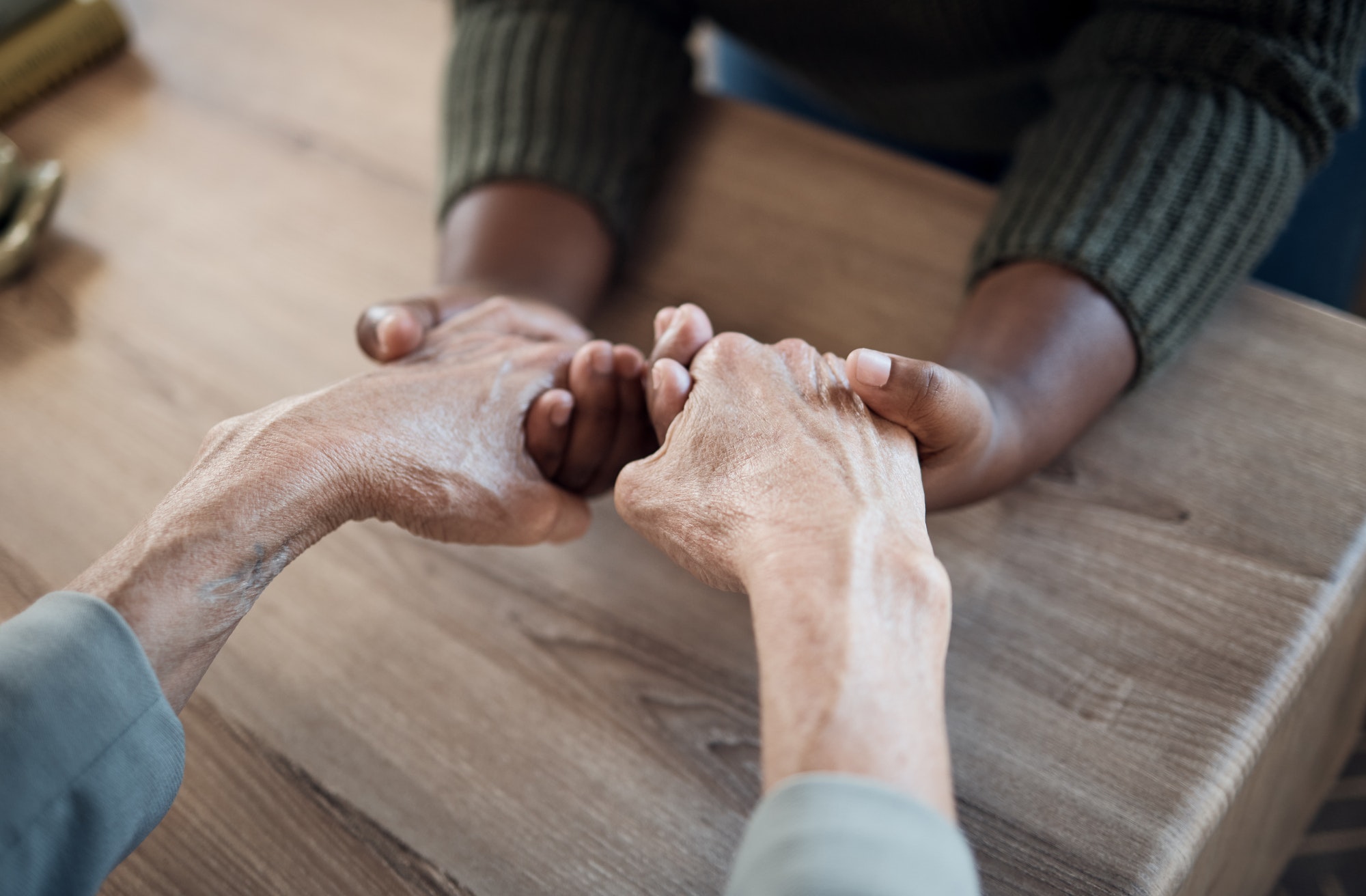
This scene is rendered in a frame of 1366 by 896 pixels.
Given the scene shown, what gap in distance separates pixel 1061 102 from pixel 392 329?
1.51 feet

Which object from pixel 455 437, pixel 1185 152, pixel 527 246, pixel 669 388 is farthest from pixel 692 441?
A: pixel 1185 152

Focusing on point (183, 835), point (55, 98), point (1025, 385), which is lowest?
point (183, 835)

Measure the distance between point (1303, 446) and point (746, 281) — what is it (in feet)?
1.21

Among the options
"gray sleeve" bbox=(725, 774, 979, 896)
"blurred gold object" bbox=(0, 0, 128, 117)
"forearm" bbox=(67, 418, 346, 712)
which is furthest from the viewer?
"blurred gold object" bbox=(0, 0, 128, 117)

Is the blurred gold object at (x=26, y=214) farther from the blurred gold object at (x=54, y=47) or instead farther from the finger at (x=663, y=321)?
the finger at (x=663, y=321)

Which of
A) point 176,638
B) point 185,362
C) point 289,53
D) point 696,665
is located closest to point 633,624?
point 696,665

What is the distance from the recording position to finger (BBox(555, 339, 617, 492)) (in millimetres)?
548

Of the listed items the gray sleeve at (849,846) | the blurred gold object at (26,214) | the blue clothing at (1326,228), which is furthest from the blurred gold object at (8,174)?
the gray sleeve at (849,846)

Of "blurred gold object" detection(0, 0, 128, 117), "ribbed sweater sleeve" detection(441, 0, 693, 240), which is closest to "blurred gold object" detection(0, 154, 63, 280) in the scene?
"blurred gold object" detection(0, 0, 128, 117)

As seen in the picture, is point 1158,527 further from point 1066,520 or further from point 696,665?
point 696,665

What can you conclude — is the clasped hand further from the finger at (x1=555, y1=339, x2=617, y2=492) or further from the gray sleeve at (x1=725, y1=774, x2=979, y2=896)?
the gray sleeve at (x1=725, y1=774, x2=979, y2=896)

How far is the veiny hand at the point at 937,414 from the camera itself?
0.43m

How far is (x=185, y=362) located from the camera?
0.66 metres

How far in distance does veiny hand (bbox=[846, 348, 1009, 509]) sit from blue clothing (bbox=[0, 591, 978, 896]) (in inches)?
7.6
